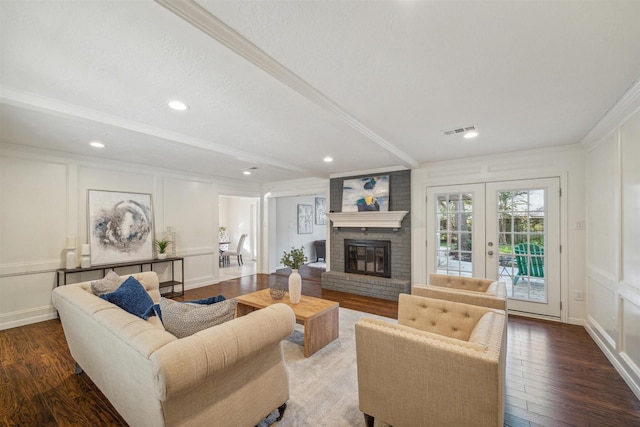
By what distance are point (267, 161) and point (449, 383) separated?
12.1 ft

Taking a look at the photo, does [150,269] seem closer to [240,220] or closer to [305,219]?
[305,219]

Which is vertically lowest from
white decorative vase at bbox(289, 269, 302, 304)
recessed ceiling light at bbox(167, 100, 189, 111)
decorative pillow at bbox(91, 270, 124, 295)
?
white decorative vase at bbox(289, 269, 302, 304)

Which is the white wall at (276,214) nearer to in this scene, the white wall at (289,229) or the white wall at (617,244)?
the white wall at (289,229)

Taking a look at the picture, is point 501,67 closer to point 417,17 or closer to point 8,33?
point 417,17

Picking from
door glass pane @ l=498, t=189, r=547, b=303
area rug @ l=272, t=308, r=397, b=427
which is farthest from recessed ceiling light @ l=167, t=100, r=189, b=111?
door glass pane @ l=498, t=189, r=547, b=303

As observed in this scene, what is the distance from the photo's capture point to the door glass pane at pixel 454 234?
4.27m

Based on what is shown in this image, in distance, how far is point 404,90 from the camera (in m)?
2.10

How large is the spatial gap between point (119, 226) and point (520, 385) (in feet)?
18.2

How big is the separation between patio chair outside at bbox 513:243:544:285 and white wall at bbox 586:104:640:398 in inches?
21.5

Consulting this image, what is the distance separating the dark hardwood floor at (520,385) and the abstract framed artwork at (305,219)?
5.90 meters

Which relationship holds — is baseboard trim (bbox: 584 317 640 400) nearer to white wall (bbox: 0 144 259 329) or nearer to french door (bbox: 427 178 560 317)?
french door (bbox: 427 178 560 317)

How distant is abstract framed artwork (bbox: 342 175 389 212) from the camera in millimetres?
4955

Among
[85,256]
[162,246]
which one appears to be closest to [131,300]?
[85,256]

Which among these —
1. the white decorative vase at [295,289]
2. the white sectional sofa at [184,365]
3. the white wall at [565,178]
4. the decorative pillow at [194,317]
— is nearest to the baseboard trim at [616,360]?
the white wall at [565,178]
